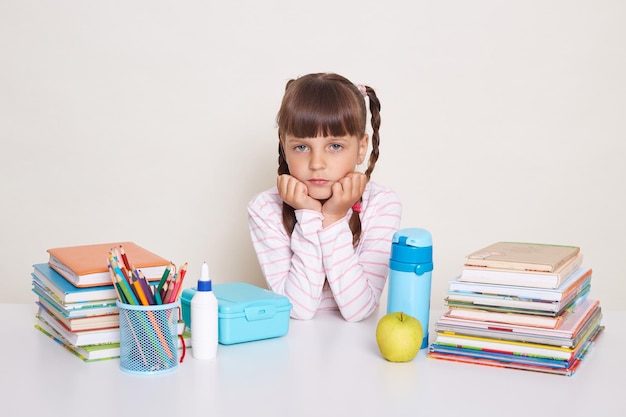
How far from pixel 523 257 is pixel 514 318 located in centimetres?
13

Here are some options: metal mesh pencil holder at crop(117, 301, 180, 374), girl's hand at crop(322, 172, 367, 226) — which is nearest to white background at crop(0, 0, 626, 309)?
girl's hand at crop(322, 172, 367, 226)

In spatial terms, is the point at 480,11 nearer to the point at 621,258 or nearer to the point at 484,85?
the point at 484,85

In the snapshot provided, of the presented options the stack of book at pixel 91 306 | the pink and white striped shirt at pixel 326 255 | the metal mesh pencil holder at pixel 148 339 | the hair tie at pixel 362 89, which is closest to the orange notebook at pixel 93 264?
the stack of book at pixel 91 306

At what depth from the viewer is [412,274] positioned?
1.41 meters

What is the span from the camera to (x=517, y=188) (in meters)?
2.80

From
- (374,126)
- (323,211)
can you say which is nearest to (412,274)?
(323,211)

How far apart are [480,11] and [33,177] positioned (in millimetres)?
1757

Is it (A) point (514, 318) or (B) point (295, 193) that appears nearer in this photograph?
(A) point (514, 318)

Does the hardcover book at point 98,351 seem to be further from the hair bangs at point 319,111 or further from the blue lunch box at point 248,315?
the hair bangs at point 319,111

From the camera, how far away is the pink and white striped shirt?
5.46 ft

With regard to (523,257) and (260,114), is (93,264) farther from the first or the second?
(260,114)

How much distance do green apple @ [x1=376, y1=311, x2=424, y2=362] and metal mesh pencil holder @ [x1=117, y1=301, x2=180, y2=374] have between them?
365 millimetres

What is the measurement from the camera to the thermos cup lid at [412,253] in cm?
140

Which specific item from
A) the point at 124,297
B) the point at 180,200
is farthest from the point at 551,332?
the point at 180,200
